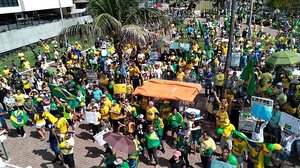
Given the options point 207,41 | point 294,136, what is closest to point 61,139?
point 294,136

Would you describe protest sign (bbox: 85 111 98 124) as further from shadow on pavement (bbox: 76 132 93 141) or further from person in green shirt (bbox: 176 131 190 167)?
person in green shirt (bbox: 176 131 190 167)

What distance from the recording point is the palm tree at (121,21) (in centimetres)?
1259

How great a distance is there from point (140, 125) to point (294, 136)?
180 inches

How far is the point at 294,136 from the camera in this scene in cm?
841

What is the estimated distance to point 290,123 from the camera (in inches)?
334

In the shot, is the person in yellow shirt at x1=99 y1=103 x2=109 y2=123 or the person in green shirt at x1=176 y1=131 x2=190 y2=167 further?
the person in yellow shirt at x1=99 y1=103 x2=109 y2=123

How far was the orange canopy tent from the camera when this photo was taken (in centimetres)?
1050

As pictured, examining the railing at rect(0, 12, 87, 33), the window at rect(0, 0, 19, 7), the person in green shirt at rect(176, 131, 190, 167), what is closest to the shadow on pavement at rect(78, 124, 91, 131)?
the person in green shirt at rect(176, 131, 190, 167)

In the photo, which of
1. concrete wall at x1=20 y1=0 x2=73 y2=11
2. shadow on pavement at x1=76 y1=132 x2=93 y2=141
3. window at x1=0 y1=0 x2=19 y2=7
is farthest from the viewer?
concrete wall at x1=20 y1=0 x2=73 y2=11

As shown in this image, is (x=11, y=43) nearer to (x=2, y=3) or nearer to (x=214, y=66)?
(x=2, y=3)

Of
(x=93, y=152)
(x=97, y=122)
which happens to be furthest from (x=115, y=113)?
(x=93, y=152)

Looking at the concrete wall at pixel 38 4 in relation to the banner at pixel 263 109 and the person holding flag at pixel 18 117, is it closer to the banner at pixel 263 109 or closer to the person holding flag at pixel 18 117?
the person holding flag at pixel 18 117

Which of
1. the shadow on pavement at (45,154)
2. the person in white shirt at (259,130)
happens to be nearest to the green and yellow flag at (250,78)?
the person in white shirt at (259,130)

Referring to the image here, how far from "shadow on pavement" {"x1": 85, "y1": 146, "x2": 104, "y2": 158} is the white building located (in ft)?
53.5
